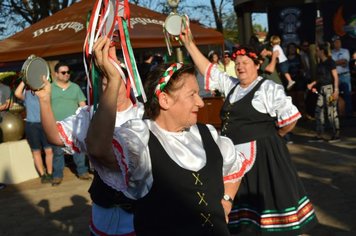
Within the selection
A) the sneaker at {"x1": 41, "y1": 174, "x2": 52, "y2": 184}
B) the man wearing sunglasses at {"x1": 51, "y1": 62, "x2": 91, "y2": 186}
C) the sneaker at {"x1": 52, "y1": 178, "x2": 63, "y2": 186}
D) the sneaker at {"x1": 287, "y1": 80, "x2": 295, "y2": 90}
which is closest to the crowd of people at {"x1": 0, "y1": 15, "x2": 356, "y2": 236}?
the man wearing sunglasses at {"x1": 51, "y1": 62, "x2": 91, "y2": 186}

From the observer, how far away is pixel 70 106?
23.6ft

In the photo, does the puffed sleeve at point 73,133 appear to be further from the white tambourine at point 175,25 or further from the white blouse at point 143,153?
the white tambourine at point 175,25

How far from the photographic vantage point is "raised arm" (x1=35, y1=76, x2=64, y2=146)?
2.24 metres

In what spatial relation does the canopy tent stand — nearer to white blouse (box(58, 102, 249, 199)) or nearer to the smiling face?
white blouse (box(58, 102, 249, 199))

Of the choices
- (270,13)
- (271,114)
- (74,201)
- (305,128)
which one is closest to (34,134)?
(74,201)

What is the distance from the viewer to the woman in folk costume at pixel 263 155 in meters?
3.95

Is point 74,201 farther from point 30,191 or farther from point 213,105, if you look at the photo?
point 213,105

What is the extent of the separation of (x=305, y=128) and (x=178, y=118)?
825 centimetres

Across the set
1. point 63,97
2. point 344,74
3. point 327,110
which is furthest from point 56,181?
point 344,74

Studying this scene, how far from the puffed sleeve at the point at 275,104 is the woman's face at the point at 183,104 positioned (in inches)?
71.1

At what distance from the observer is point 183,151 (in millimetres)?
2215

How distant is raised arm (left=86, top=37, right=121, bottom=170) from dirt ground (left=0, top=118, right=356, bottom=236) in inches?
126

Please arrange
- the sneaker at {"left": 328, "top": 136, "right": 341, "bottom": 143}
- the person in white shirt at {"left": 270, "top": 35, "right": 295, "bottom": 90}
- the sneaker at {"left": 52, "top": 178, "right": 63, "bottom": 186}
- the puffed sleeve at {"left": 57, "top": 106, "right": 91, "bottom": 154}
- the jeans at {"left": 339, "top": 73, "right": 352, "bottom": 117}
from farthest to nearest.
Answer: the jeans at {"left": 339, "top": 73, "right": 352, "bottom": 117} < the person in white shirt at {"left": 270, "top": 35, "right": 295, "bottom": 90} < the sneaker at {"left": 328, "top": 136, "right": 341, "bottom": 143} < the sneaker at {"left": 52, "top": 178, "right": 63, "bottom": 186} < the puffed sleeve at {"left": 57, "top": 106, "right": 91, "bottom": 154}

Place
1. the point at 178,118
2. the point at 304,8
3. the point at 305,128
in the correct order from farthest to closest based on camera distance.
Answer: the point at 304,8 → the point at 305,128 → the point at 178,118
